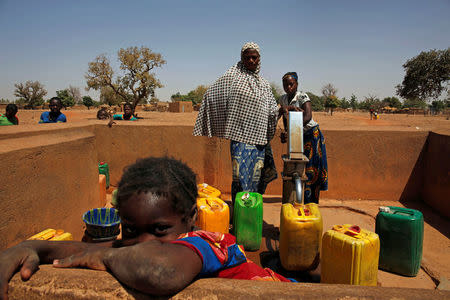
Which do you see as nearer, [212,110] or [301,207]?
[301,207]

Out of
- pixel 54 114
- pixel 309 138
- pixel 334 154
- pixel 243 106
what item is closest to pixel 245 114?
pixel 243 106

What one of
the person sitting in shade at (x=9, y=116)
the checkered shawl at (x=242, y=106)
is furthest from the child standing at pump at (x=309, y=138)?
the person sitting in shade at (x=9, y=116)

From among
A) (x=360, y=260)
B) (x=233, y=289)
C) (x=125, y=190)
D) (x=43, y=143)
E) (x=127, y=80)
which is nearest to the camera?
(x=233, y=289)

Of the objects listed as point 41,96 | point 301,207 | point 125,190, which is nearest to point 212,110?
point 301,207

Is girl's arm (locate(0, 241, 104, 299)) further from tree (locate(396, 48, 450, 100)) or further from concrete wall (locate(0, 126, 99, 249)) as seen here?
tree (locate(396, 48, 450, 100))

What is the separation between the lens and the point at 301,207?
2.39 meters

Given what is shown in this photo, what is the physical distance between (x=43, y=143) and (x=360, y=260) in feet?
8.50

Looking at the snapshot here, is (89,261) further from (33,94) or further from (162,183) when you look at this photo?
(33,94)

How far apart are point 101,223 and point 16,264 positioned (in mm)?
1971

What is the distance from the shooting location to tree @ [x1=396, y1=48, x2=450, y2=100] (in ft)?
84.9

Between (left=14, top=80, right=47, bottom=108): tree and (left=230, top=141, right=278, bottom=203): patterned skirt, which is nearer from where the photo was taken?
(left=230, top=141, right=278, bottom=203): patterned skirt

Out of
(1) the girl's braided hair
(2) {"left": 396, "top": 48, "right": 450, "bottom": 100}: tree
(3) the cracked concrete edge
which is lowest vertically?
(3) the cracked concrete edge

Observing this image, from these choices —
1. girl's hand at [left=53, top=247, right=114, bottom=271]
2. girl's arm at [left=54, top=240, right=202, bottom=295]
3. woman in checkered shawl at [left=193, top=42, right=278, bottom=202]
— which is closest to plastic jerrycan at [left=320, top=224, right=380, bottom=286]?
woman in checkered shawl at [left=193, top=42, right=278, bottom=202]

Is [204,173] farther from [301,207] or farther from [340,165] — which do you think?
[301,207]
